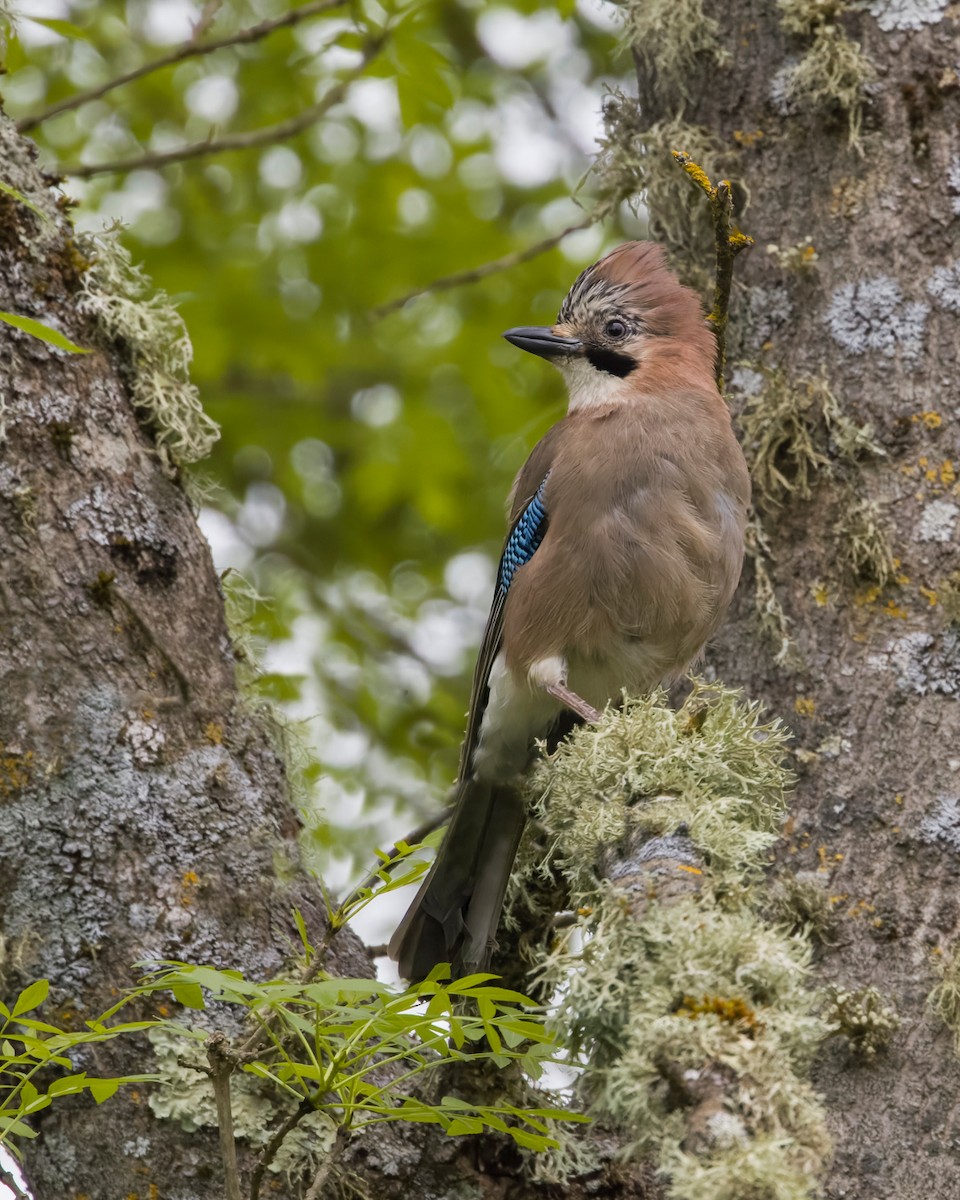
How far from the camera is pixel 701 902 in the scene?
212 centimetres

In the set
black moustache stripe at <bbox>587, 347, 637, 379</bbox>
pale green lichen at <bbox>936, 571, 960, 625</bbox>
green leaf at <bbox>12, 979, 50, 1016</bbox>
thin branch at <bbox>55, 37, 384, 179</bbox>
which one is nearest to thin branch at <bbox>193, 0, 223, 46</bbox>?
thin branch at <bbox>55, 37, 384, 179</bbox>

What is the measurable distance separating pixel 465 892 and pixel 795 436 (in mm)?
1489

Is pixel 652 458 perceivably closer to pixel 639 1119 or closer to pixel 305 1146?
pixel 305 1146

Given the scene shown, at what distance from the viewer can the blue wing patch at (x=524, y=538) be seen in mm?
4367

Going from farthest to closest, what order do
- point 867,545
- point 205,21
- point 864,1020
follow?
point 205,21 < point 867,545 < point 864,1020

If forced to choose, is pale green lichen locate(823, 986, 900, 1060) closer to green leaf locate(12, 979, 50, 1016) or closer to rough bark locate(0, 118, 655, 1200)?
rough bark locate(0, 118, 655, 1200)

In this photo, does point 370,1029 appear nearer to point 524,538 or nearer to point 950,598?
point 950,598

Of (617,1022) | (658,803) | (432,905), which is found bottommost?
(617,1022)

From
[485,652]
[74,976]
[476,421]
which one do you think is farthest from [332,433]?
[74,976]

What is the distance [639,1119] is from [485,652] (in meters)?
2.71

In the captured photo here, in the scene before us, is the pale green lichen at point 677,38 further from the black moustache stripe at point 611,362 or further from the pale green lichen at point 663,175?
the black moustache stripe at point 611,362

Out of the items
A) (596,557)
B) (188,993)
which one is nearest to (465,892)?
(596,557)

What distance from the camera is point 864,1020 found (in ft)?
10.1

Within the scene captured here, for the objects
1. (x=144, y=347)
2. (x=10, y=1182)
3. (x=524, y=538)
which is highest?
(x=524, y=538)
